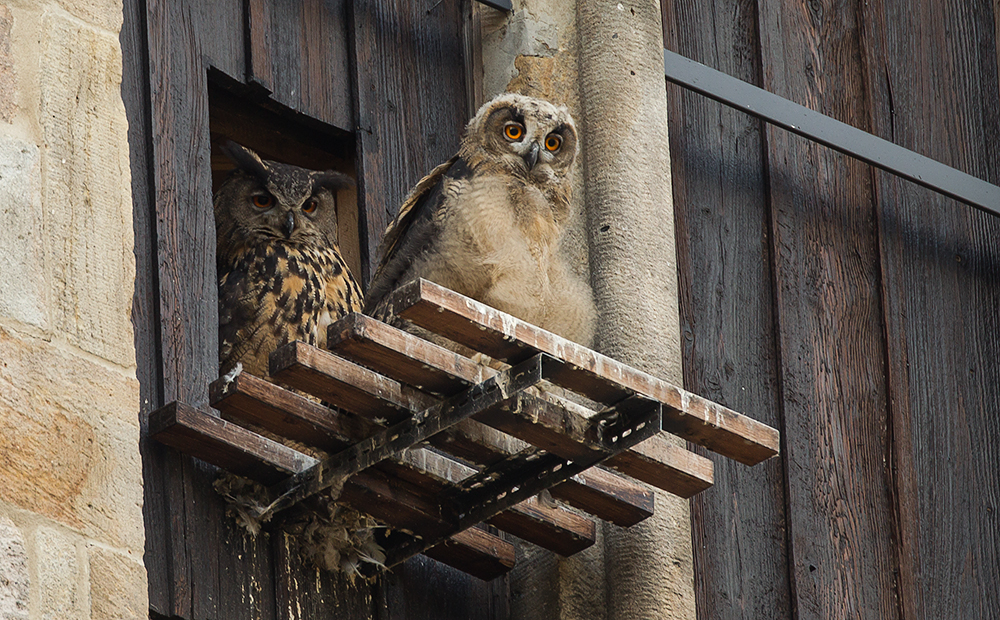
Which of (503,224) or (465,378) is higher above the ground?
(503,224)

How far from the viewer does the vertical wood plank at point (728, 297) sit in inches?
190

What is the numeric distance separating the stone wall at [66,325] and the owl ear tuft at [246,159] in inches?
68.7

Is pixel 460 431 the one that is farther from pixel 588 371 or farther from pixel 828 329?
pixel 828 329

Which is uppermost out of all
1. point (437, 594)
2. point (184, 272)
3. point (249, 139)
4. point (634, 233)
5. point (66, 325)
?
point (249, 139)

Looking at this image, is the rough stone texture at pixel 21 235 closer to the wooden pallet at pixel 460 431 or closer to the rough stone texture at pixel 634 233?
the wooden pallet at pixel 460 431

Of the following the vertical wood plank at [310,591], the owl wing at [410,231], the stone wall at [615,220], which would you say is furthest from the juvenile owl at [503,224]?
the vertical wood plank at [310,591]

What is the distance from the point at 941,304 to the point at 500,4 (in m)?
1.77

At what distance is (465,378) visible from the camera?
3680 millimetres

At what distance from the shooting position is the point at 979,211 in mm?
5906

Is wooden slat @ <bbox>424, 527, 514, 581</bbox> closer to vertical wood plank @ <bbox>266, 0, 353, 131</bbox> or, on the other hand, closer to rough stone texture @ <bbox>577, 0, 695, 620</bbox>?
rough stone texture @ <bbox>577, 0, 695, 620</bbox>

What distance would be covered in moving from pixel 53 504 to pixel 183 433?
3.39 feet

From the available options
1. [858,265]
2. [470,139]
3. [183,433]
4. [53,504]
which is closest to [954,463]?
[858,265]

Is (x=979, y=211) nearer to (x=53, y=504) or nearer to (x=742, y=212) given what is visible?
(x=742, y=212)

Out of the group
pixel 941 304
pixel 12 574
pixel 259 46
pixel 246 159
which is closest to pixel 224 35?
pixel 259 46
